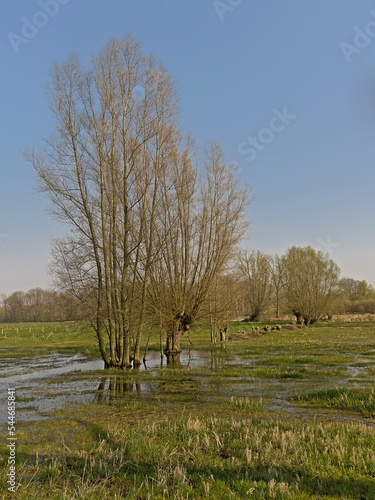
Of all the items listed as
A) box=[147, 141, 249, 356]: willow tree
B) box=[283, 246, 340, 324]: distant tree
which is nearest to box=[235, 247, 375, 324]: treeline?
box=[283, 246, 340, 324]: distant tree

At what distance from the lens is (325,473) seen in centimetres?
516

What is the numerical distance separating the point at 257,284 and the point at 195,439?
62309 mm

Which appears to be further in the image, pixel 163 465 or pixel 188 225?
pixel 188 225

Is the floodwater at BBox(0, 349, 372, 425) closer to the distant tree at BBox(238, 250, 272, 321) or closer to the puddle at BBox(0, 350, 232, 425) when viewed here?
the puddle at BBox(0, 350, 232, 425)

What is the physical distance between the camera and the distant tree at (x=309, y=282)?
2462 inches

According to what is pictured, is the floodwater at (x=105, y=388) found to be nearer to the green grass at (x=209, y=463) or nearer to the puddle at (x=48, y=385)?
the puddle at (x=48, y=385)

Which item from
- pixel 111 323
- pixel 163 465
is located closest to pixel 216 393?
pixel 163 465

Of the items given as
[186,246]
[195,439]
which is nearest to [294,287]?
[186,246]

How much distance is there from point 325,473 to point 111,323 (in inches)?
603

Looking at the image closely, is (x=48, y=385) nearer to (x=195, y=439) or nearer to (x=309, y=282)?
(x=195, y=439)

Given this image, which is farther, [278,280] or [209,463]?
[278,280]

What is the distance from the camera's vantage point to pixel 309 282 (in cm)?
6394

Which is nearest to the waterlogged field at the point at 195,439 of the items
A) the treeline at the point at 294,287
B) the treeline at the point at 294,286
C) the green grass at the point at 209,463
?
the green grass at the point at 209,463

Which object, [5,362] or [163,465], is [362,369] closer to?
[163,465]
